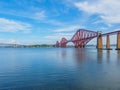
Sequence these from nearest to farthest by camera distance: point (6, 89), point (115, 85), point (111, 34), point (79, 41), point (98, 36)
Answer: point (6, 89) < point (115, 85) < point (111, 34) < point (98, 36) < point (79, 41)

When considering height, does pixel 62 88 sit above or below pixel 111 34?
below

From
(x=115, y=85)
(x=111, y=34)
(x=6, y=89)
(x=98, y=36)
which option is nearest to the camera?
(x=6, y=89)

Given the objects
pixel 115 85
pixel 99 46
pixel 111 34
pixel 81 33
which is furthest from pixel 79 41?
pixel 115 85

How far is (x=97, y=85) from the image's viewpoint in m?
12.7

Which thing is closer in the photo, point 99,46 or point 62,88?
point 62,88

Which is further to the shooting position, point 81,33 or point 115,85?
point 81,33

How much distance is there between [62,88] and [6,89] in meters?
3.69

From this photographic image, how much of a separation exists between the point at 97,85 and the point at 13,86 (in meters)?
5.91

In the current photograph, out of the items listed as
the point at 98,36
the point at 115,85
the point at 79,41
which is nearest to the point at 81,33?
the point at 79,41

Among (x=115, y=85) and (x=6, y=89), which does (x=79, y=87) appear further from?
(x=6, y=89)

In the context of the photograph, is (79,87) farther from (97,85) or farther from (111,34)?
(111,34)

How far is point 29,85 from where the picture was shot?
41.8 ft

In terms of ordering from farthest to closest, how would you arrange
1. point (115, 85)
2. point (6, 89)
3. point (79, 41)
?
point (79, 41)
point (115, 85)
point (6, 89)

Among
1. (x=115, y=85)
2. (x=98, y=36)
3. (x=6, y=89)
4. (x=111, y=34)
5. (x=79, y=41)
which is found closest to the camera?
(x=6, y=89)
